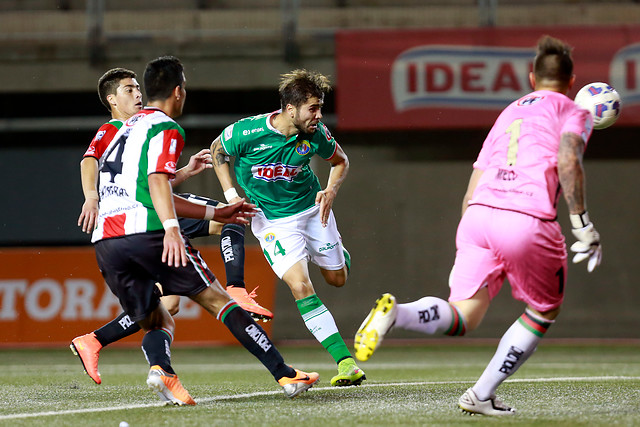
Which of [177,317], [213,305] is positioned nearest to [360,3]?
[177,317]

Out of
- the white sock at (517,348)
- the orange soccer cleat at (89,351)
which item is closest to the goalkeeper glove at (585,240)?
the white sock at (517,348)

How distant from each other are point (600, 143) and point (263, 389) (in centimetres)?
885

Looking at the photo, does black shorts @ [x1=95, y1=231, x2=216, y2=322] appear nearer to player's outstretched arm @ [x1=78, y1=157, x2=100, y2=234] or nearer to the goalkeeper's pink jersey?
player's outstretched arm @ [x1=78, y1=157, x2=100, y2=234]

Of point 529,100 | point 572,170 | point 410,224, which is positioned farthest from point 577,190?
point 410,224

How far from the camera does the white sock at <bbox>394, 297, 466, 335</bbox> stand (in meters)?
4.09

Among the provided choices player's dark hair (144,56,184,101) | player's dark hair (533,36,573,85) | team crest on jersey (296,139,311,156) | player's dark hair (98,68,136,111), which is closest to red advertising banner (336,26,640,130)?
team crest on jersey (296,139,311,156)

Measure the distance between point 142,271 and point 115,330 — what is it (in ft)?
4.05

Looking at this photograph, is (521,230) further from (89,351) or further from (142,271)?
(89,351)

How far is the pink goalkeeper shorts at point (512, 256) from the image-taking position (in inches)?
163

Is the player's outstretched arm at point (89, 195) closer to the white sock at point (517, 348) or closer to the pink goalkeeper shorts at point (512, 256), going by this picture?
the pink goalkeeper shorts at point (512, 256)

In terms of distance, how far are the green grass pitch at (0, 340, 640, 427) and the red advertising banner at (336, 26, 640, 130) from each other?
3.89m

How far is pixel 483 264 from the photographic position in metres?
4.27

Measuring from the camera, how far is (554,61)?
438 centimetres

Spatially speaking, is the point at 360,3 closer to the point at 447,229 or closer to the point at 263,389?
the point at 447,229
